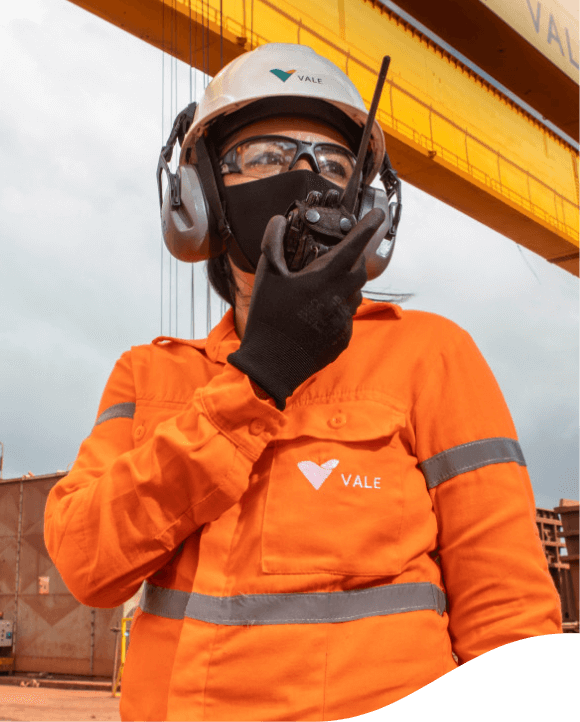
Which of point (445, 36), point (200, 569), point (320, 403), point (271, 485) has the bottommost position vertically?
point (200, 569)

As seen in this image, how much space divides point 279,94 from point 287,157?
169 millimetres

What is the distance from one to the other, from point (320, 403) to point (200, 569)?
0.32m

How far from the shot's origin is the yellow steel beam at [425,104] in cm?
441

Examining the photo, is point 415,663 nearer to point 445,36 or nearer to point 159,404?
point 159,404

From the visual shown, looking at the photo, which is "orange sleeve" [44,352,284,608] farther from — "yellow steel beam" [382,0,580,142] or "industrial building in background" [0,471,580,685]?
"industrial building in background" [0,471,580,685]

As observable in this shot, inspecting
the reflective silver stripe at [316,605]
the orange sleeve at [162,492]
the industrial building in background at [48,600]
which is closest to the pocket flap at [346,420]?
the orange sleeve at [162,492]

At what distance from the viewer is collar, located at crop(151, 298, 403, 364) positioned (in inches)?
47.8

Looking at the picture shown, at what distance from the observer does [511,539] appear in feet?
3.12

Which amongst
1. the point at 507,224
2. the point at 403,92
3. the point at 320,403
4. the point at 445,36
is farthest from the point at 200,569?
the point at 507,224

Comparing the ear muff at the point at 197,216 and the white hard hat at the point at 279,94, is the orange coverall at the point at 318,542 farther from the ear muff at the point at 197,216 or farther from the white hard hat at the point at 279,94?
the white hard hat at the point at 279,94

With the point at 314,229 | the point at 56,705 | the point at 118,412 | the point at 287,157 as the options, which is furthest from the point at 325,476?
the point at 56,705

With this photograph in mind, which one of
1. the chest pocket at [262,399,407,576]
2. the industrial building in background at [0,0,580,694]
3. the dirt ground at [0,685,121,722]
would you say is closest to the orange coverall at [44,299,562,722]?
the chest pocket at [262,399,407,576]

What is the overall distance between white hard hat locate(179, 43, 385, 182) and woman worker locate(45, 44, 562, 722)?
1.65 feet

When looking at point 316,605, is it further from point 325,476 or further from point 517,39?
point 517,39
